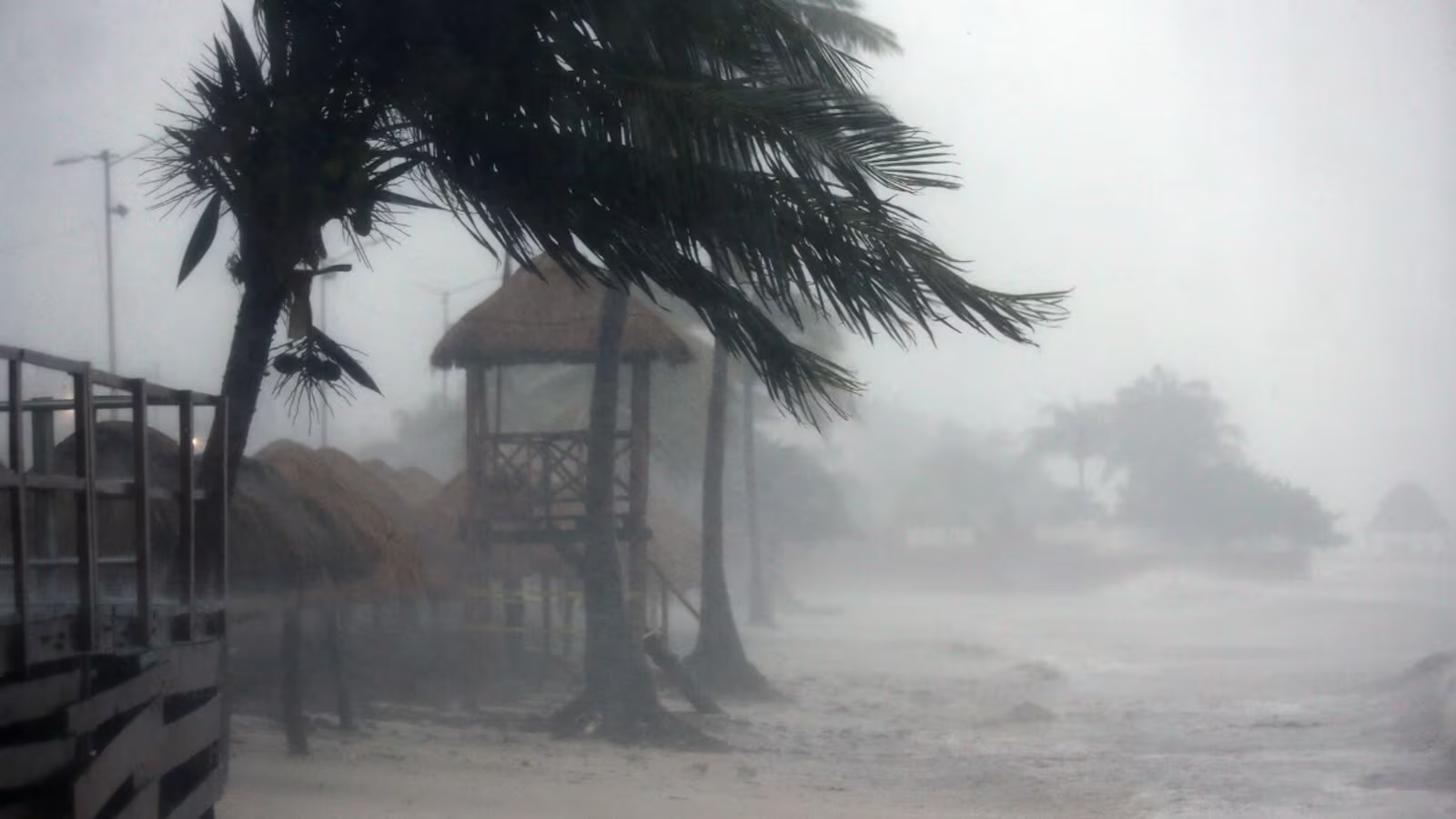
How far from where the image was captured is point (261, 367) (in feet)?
25.0

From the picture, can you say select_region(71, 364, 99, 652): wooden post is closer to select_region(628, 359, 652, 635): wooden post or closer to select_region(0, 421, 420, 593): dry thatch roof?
select_region(0, 421, 420, 593): dry thatch roof

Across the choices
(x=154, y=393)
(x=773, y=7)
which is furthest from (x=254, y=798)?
(x=773, y=7)

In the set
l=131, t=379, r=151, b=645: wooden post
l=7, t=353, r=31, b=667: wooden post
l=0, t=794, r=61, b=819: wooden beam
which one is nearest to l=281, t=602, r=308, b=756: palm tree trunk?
l=131, t=379, r=151, b=645: wooden post

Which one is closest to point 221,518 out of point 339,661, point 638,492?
point 339,661

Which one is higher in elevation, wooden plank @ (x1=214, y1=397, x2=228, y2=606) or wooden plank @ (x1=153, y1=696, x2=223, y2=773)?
wooden plank @ (x1=214, y1=397, x2=228, y2=606)

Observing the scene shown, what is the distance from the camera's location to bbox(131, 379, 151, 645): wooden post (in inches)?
235

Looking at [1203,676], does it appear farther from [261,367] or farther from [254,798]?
[261,367]

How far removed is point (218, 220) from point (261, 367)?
85cm

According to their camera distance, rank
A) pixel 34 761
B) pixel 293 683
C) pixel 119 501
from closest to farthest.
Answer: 1. pixel 34 761
2. pixel 119 501
3. pixel 293 683

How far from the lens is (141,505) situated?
6.00 meters

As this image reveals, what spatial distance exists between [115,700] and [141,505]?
32.8 inches

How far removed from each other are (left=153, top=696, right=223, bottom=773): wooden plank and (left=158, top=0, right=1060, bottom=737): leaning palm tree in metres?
1.08

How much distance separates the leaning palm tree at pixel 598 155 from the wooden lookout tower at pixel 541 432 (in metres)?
10.5

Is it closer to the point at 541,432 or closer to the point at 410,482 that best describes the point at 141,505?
the point at 541,432
